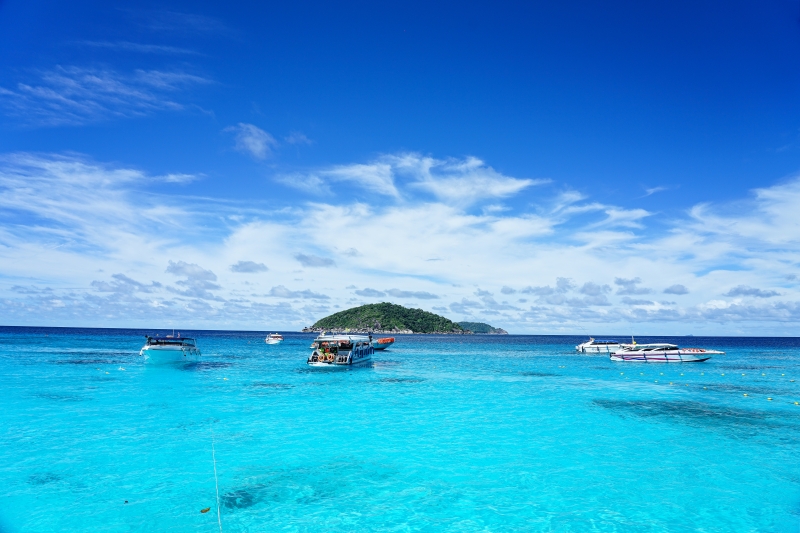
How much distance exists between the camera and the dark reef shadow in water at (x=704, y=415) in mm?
26031

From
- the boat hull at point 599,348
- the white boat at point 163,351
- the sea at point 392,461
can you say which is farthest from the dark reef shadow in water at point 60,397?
the boat hull at point 599,348

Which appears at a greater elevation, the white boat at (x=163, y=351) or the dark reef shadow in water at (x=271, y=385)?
the white boat at (x=163, y=351)

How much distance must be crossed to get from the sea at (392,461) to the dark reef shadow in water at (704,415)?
0.23 metres

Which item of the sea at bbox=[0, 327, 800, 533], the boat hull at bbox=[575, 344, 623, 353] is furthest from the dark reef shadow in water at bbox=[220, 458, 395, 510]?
the boat hull at bbox=[575, 344, 623, 353]

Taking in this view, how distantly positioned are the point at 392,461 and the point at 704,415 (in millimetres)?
22036

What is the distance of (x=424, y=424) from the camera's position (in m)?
25.5

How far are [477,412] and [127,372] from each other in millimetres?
39455

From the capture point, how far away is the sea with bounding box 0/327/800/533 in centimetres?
1373

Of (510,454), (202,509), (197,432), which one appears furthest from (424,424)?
(202,509)

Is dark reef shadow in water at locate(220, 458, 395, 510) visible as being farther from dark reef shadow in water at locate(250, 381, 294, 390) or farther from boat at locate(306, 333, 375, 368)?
boat at locate(306, 333, 375, 368)

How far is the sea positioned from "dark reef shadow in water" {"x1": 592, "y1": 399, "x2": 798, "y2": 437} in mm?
233

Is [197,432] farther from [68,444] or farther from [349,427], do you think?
[349,427]

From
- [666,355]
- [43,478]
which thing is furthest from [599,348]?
[43,478]

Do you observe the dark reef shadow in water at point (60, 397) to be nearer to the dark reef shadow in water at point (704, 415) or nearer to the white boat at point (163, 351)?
the white boat at point (163, 351)
